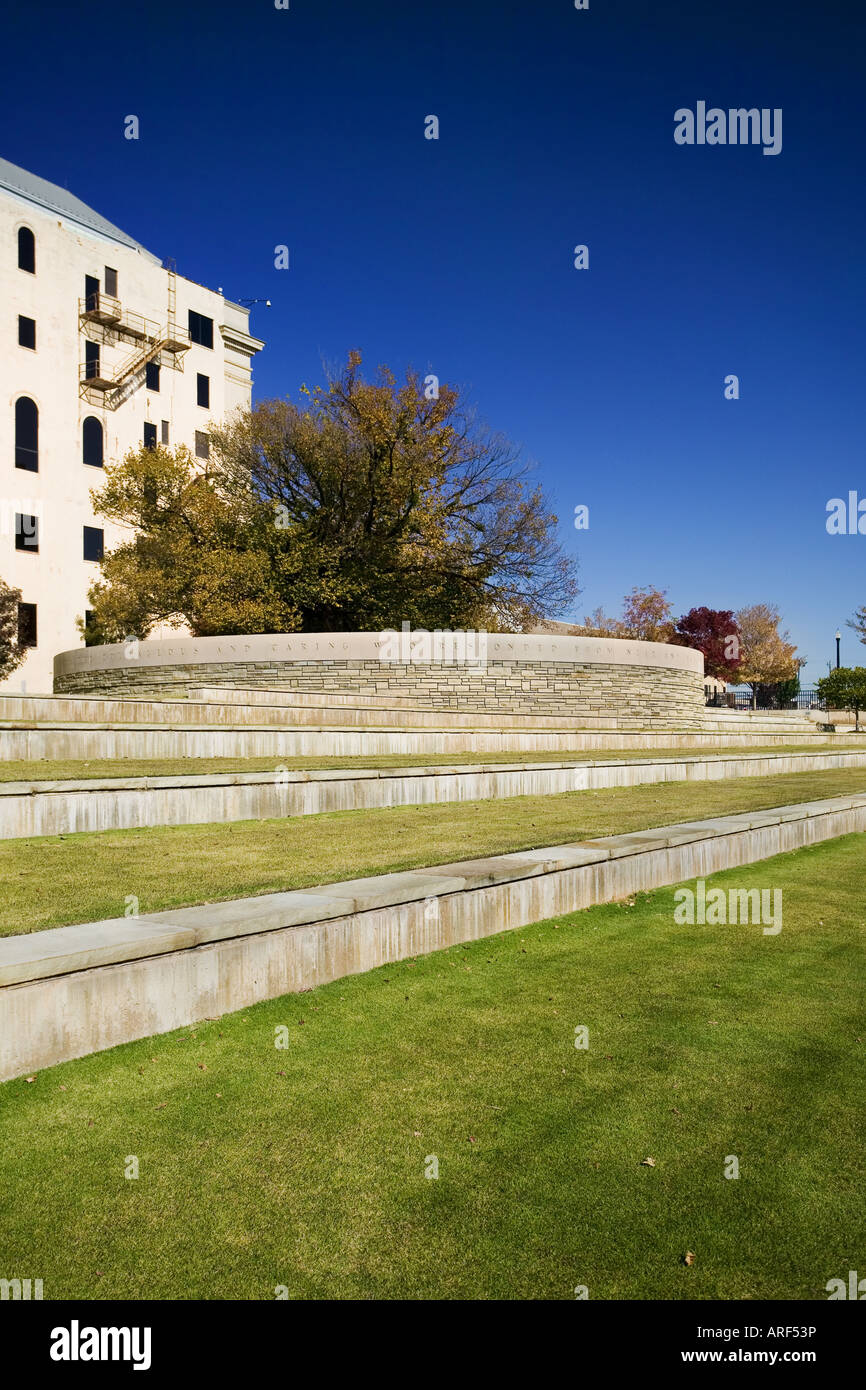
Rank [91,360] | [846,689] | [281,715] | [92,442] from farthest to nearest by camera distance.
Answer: [846,689]
[92,442]
[91,360]
[281,715]

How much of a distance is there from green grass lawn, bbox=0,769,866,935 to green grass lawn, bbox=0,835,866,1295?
39.8 inches

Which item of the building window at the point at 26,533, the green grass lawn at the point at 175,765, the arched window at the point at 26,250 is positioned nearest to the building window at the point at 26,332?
the arched window at the point at 26,250

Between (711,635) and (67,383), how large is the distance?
50.3 meters

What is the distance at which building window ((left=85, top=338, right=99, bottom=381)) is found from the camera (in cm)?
3375

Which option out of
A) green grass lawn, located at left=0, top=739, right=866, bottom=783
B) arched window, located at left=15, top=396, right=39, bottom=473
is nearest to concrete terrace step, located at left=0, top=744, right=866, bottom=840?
green grass lawn, located at left=0, top=739, right=866, bottom=783

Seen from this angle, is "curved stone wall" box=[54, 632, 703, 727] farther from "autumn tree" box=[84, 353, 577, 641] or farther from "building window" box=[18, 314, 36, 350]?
"building window" box=[18, 314, 36, 350]

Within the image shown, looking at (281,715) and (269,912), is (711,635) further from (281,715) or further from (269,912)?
(269,912)

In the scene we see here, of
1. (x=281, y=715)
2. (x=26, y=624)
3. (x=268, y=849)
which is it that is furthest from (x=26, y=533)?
(x=268, y=849)

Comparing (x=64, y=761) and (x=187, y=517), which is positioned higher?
(x=187, y=517)

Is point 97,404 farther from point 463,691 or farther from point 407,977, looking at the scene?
point 407,977

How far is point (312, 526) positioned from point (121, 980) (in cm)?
2631

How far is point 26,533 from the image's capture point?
1248 inches

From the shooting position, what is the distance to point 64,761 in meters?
9.64

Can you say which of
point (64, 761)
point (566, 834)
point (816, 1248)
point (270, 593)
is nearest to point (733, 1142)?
point (816, 1248)
